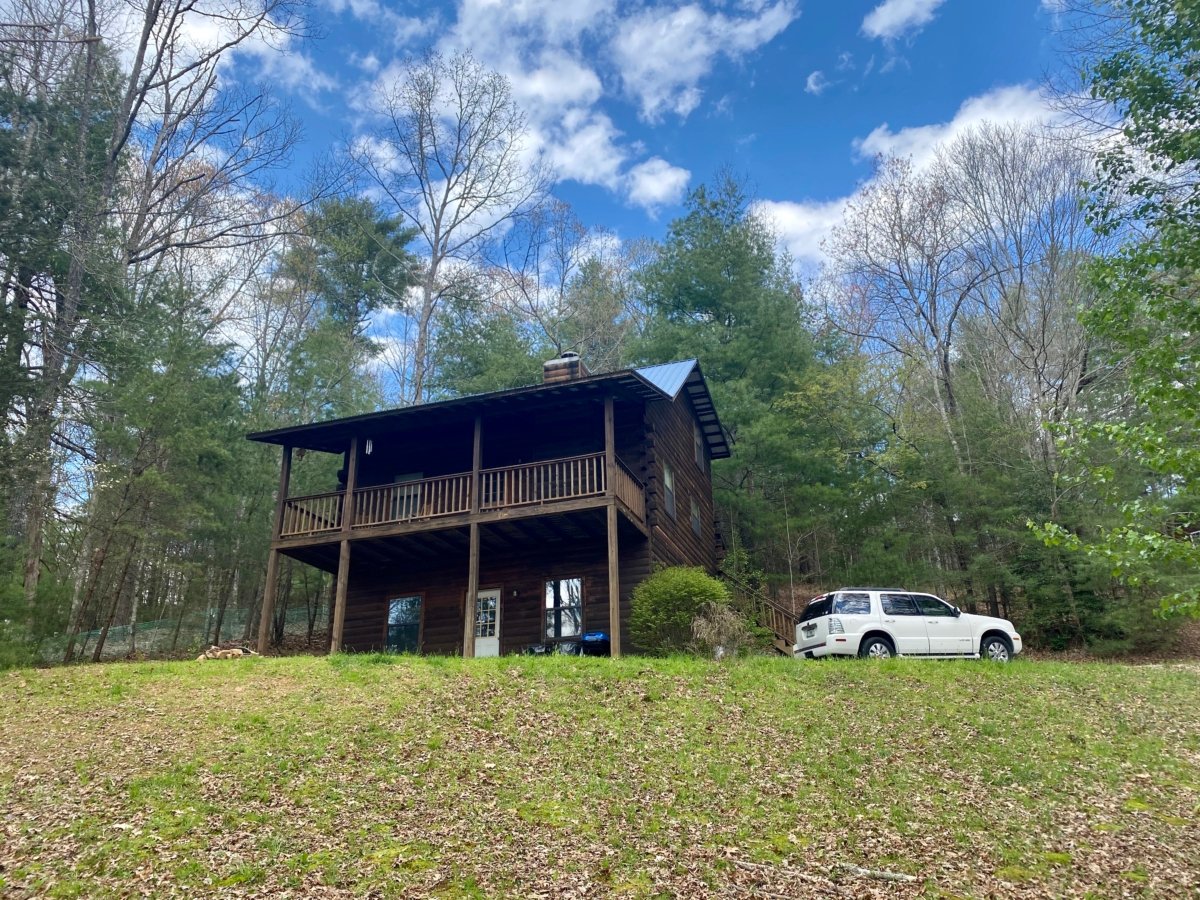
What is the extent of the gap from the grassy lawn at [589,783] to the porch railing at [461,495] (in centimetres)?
450

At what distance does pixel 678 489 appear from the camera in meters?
22.2

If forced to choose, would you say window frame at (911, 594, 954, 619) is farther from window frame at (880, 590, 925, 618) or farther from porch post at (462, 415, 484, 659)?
porch post at (462, 415, 484, 659)

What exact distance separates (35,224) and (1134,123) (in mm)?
22857

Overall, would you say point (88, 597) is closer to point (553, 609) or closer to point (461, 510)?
point (461, 510)

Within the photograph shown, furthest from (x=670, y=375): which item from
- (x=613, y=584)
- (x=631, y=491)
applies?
(x=613, y=584)

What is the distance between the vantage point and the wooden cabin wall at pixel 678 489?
19406 millimetres

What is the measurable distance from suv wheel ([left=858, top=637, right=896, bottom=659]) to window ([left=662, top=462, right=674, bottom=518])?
19.6 feet

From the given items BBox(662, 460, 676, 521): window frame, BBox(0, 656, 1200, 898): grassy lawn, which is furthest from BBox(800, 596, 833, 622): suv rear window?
BBox(662, 460, 676, 521): window frame

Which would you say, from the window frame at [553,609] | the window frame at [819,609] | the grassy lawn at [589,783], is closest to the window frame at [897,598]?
the window frame at [819,609]

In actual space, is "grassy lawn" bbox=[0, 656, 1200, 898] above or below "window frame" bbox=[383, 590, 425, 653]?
below

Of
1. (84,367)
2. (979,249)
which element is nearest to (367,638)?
(84,367)

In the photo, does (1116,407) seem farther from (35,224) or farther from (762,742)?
(35,224)

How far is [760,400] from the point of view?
→ 92.8 ft

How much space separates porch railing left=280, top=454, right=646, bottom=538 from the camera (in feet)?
56.4
